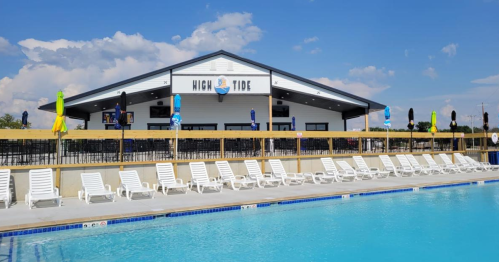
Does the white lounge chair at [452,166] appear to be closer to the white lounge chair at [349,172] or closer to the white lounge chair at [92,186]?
the white lounge chair at [349,172]

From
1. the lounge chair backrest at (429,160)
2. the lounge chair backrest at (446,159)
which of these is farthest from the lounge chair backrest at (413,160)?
the lounge chair backrest at (446,159)

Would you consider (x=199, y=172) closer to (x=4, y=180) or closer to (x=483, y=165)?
(x=4, y=180)

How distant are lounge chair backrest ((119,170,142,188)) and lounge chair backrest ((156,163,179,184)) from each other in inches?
25.2

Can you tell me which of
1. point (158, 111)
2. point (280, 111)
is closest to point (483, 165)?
point (280, 111)

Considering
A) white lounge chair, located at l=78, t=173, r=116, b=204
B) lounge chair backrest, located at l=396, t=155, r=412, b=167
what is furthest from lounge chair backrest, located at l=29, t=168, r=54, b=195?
lounge chair backrest, located at l=396, t=155, r=412, b=167

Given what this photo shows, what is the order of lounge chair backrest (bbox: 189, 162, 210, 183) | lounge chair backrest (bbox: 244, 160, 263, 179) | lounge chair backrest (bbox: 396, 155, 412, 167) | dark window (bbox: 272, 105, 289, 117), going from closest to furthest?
lounge chair backrest (bbox: 189, 162, 210, 183) < lounge chair backrest (bbox: 244, 160, 263, 179) < lounge chair backrest (bbox: 396, 155, 412, 167) < dark window (bbox: 272, 105, 289, 117)

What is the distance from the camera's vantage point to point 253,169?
39.3ft

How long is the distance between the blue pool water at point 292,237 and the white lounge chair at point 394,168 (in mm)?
5753

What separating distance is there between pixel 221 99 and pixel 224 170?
1367 centimetres

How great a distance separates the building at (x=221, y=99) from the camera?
20.4m

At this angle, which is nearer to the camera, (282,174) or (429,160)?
(282,174)

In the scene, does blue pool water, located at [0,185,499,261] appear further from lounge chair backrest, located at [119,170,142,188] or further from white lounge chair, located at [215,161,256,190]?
lounge chair backrest, located at [119,170,142,188]

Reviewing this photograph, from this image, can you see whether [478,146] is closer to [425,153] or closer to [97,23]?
[425,153]

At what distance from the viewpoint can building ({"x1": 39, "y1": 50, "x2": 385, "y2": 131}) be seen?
20391 mm
